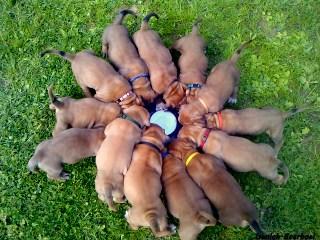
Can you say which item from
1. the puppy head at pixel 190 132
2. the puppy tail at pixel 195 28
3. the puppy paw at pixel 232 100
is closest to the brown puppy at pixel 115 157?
the puppy head at pixel 190 132

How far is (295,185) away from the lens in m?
5.15

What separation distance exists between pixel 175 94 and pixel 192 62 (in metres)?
0.44

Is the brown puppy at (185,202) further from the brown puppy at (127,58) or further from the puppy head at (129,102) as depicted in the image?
the brown puppy at (127,58)

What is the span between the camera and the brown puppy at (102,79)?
5051 mm

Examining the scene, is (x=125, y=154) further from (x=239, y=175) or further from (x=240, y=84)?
(x=240, y=84)

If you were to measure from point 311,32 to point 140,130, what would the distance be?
8.96 ft

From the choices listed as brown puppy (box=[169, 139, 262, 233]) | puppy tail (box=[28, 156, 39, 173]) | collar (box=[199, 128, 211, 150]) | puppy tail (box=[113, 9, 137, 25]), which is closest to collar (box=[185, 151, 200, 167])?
brown puppy (box=[169, 139, 262, 233])

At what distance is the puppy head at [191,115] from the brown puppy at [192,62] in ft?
0.38

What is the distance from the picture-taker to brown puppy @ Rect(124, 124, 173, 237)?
4.42 meters

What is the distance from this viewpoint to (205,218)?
4.34 metres

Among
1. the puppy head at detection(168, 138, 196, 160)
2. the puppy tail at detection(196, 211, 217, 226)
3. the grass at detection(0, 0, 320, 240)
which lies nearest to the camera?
the puppy tail at detection(196, 211, 217, 226)

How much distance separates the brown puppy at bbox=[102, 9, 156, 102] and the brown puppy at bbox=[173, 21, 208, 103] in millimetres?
411

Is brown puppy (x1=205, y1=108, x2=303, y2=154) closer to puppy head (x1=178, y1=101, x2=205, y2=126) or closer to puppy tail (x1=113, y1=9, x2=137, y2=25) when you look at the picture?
puppy head (x1=178, y1=101, x2=205, y2=126)

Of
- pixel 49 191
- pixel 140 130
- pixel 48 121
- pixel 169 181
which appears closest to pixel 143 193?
pixel 169 181
